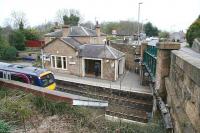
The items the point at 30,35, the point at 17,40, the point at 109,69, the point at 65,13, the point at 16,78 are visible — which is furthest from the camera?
the point at 65,13

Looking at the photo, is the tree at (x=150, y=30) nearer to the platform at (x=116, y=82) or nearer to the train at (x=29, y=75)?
the platform at (x=116, y=82)

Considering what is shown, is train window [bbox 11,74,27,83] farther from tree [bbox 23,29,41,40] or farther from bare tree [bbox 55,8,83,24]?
bare tree [bbox 55,8,83,24]

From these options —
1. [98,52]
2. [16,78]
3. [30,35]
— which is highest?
[30,35]

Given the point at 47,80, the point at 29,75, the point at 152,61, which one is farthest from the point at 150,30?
the point at 152,61

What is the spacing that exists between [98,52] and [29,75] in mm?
8502

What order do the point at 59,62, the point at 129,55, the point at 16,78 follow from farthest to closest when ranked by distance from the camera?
1. the point at 129,55
2. the point at 59,62
3. the point at 16,78

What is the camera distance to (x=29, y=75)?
A: 538 inches

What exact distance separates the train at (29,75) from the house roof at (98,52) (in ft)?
21.7

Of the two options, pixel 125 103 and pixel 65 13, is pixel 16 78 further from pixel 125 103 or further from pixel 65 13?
pixel 65 13

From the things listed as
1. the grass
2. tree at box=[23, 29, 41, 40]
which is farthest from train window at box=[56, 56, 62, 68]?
tree at box=[23, 29, 41, 40]

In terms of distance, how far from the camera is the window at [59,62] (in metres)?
22.0

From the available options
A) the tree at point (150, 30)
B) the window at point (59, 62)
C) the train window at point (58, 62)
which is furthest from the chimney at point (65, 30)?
the tree at point (150, 30)

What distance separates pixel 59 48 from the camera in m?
21.8

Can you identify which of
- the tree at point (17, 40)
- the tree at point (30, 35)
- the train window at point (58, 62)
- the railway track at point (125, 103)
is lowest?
the railway track at point (125, 103)
